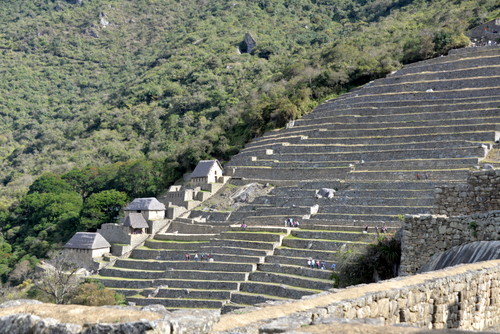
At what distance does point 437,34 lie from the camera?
4916 cm

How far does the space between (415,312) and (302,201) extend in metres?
26.9

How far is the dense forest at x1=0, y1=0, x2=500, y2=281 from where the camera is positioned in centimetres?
5144

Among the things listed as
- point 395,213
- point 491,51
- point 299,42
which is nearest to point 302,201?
point 395,213

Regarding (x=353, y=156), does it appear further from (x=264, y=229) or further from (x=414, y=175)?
(x=264, y=229)

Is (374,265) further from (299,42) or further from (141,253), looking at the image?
(299,42)

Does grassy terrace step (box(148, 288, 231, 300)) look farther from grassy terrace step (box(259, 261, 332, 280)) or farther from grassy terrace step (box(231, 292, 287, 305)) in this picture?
grassy terrace step (box(259, 261, 332, 280))

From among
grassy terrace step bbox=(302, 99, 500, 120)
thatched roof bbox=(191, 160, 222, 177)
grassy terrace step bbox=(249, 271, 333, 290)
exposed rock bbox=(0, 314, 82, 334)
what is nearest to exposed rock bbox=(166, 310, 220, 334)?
exposed rock bbox=(0, 314, 82, 334)

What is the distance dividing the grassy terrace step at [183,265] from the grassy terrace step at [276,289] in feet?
4.10

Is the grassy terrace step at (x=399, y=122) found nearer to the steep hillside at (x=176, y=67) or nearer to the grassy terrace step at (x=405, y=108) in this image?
the grassy terrace step at (x=405, y=108)

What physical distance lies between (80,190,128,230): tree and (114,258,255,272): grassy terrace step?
36.0ft

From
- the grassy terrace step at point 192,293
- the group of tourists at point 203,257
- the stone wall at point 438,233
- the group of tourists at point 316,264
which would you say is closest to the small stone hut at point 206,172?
the group of tourists at point 203,257

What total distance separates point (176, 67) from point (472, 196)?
3568 inches

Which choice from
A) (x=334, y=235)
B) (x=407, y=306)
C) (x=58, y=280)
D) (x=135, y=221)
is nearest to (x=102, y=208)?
(x=135, y=221)

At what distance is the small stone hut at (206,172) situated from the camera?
146ft
